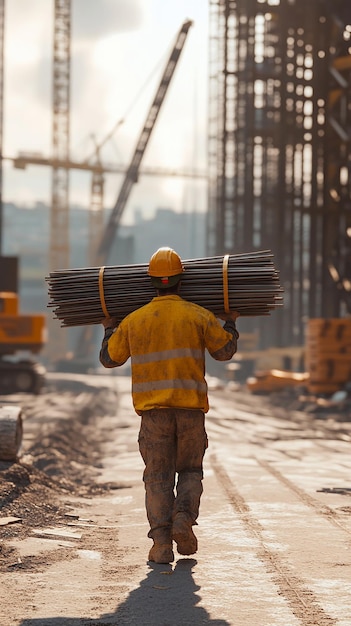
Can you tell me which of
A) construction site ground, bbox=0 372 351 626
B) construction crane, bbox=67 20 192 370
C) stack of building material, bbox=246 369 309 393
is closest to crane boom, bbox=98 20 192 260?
construction crane, bbox=67 20 192 370

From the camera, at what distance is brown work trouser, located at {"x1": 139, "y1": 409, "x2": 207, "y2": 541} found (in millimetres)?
6027

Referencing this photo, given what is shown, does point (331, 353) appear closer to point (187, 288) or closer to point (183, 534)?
point (187, 288)

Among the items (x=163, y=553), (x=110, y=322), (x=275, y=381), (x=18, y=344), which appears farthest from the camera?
(x=275, y=381)

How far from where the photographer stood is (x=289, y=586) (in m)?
5.38

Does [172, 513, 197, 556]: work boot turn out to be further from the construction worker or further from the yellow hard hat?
the yellow hard hat

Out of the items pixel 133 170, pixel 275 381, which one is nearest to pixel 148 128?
pixel 133 170

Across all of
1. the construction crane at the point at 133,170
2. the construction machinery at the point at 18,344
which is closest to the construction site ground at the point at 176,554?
the construction machinery at the point at 18,344

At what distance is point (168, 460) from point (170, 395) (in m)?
0.40

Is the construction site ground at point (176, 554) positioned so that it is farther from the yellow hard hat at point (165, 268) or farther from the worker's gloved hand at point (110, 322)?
the yellow hard hat at point (165, 268)

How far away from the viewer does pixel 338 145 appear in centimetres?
3384

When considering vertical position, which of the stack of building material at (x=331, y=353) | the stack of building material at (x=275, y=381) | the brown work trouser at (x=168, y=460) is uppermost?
the brown work trouser at (x=168, y=460)

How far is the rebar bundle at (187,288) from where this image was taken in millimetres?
6391

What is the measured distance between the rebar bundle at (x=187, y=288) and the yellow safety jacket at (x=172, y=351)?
0.27 m

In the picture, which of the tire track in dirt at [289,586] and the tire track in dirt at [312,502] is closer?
the tire track in dirt at [289,586]
